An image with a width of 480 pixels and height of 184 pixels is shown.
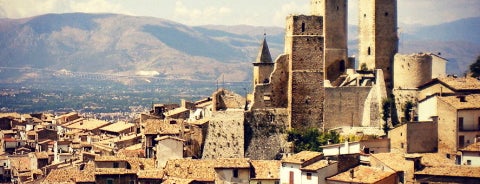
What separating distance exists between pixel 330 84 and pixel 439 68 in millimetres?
8265

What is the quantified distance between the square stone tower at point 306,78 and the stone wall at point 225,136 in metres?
3.96

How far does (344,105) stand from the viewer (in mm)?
60688

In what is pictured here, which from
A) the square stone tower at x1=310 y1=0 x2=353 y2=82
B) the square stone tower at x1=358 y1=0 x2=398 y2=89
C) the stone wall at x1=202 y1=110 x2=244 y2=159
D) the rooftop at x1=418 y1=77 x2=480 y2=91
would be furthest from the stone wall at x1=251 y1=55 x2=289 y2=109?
the rooftop at x1=418 y1=77 x2=480 y2=91

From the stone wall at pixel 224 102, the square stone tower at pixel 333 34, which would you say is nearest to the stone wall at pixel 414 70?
the square stone tower at pixel 333 34

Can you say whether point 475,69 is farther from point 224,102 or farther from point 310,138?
point 224,102

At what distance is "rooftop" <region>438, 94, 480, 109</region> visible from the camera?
5328 cm

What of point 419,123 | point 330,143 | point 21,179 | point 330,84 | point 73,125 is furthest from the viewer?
point 73,125

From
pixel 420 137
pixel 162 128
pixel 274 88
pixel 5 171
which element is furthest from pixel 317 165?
pixel 5 171

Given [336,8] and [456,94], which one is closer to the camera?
[456,94]

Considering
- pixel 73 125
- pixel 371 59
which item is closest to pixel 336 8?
pixel 371 59

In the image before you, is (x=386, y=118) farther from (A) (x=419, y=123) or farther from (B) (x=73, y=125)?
(B) (x=73, y=125)

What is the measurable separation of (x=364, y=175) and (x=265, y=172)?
8381mm

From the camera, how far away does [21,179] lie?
72.2 meters

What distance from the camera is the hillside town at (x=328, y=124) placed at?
51188 mm
